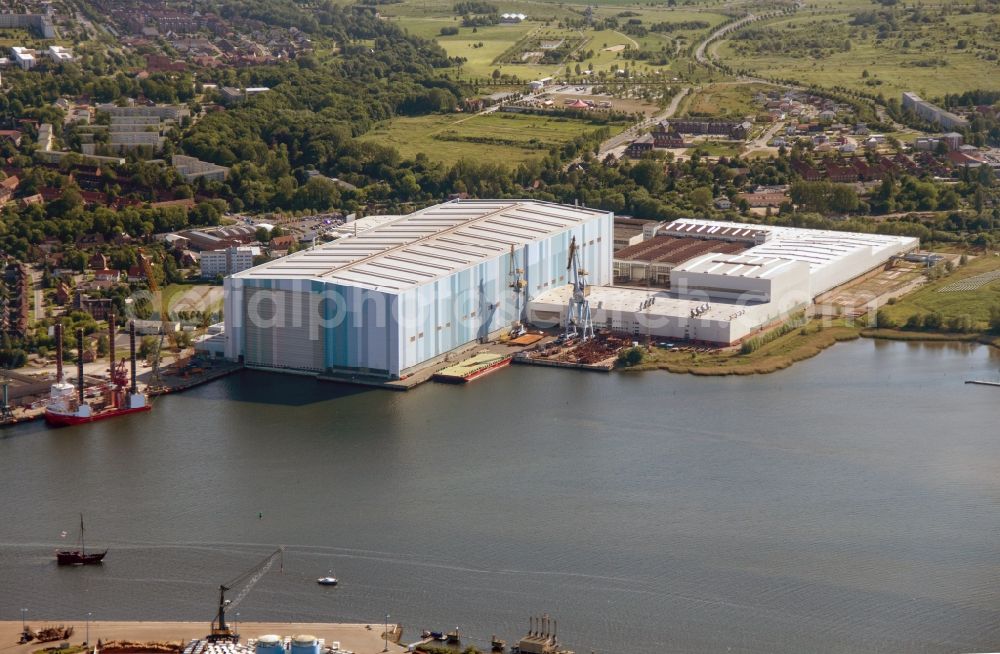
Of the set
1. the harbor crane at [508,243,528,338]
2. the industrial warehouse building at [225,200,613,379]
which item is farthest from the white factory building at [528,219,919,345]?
the industrial warehouse building at [225,200,613,379]

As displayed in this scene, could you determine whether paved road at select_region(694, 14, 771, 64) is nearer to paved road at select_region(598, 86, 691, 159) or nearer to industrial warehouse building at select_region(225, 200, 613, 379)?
paved road at select_region(598, 86, 691, 159)

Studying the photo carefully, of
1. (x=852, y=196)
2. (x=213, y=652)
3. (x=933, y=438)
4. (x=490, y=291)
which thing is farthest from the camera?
(x=852, y=196)

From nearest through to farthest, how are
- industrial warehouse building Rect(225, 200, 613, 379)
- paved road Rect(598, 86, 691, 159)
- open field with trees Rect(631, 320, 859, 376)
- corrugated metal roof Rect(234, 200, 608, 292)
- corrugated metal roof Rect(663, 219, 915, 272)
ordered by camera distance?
1. industrial warehouse building Rect(225, 200, 613, 379)
2. open field with trees Rect(631, 320, 859, 376)
3. corrugated metal roof Rect(234, 200, 608, 292)
4. corrugated metal roof Rect(663, 219, 915, 272)
5. paved road Rect(598, 86, 691, 159)

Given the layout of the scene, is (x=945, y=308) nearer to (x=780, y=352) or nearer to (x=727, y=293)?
(x=727, y=293)

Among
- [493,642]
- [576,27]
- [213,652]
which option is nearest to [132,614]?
[213,652]

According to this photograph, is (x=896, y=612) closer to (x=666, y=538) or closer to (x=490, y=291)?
(x=666, y=538)

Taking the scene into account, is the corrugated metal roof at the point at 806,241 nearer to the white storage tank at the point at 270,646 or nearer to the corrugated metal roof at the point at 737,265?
the corrugated metal roof at the point at 737,265

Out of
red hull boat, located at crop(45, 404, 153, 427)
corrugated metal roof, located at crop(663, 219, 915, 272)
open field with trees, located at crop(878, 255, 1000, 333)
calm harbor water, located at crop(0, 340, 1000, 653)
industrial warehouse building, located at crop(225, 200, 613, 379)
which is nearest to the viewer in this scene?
calm harbor water, located at crop(0, 340, 1000, 653)
